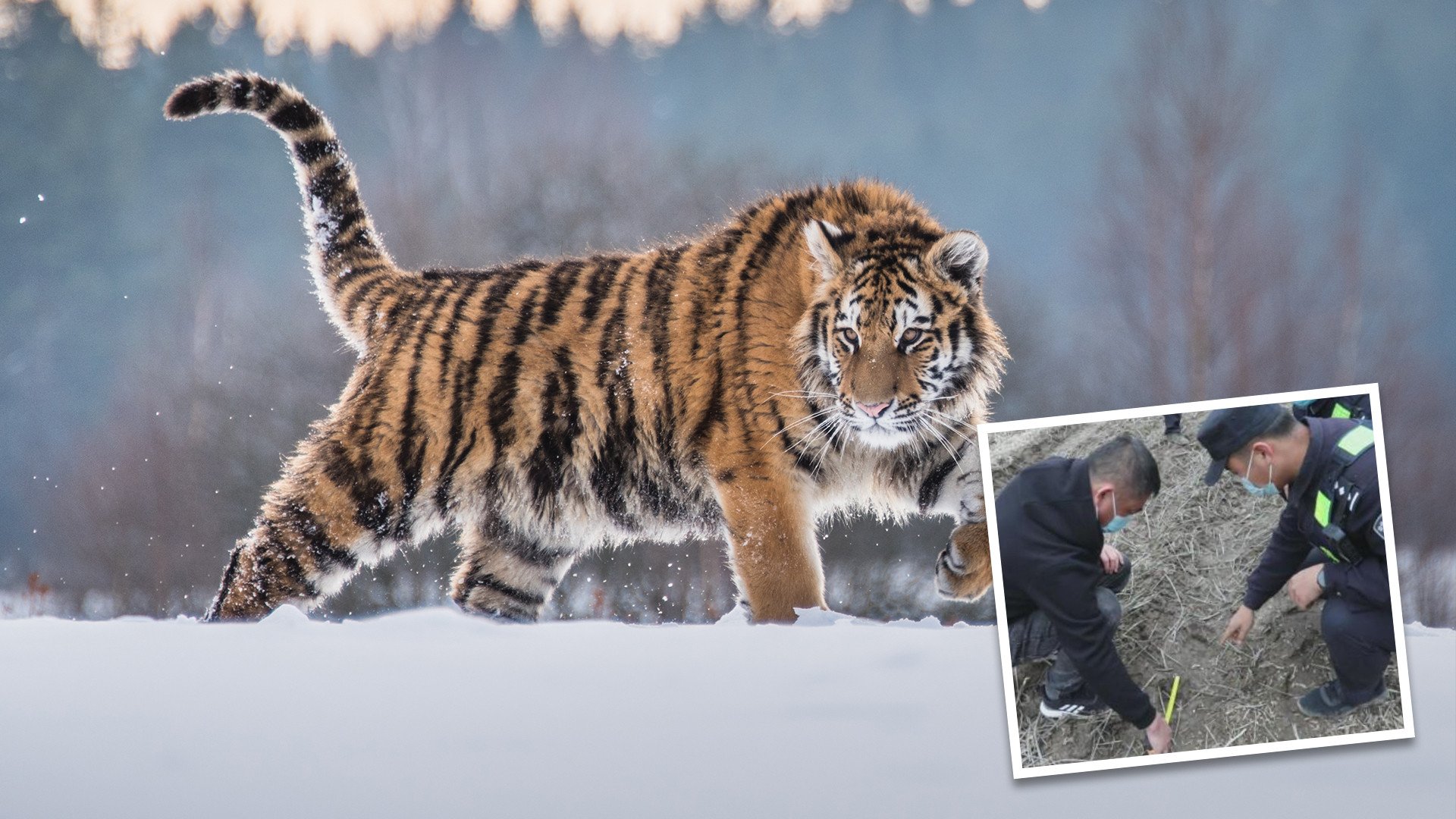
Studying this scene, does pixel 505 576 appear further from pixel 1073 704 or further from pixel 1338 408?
pixel 1338 408

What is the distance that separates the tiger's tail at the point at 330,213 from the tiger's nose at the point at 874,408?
1.95m

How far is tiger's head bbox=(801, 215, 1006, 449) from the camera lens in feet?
12.4

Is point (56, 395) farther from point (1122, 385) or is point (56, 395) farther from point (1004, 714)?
point (1004, 714)

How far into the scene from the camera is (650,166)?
1155 cm

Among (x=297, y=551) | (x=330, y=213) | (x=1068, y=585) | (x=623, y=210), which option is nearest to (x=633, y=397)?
(x=297, y=551)

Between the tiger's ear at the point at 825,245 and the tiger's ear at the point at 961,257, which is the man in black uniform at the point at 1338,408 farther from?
the tiger's ear at the point at 825,245

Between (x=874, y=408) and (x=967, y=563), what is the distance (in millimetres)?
553

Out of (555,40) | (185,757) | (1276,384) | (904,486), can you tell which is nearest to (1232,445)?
(904,486)

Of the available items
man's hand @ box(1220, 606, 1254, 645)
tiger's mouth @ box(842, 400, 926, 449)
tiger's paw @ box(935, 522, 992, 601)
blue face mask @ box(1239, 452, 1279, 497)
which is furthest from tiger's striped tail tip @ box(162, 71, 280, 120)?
man's hand @ box(1220, 606, 1254, 645)

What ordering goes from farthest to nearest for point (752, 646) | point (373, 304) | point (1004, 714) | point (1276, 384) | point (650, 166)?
point (650, 166) < point (1276, 384) < point (373, 304) < point (752, 646) < point (1004, 714)

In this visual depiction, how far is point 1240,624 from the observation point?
2.97 meters

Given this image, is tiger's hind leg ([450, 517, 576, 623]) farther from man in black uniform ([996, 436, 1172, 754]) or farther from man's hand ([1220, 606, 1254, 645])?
man's hand ([1220, 606, 1254, 645])

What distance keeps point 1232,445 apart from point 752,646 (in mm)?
1344

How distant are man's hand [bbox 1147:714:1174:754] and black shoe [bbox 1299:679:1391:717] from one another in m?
0.33
